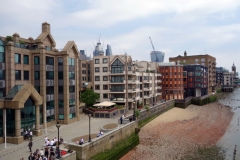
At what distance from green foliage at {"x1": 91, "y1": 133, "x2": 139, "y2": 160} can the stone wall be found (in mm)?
546

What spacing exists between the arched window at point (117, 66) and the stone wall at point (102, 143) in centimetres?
2611

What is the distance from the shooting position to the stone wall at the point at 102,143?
26.8 m

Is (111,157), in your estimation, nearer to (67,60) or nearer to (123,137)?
(123,137)

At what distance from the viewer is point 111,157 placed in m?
32.3

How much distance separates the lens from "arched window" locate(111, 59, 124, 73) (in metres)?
65.1

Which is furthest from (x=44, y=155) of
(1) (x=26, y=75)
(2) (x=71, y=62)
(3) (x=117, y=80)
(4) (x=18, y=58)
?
(3) (x=117, y=80)

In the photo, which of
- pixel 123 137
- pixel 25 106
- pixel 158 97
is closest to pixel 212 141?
pixel 123 137

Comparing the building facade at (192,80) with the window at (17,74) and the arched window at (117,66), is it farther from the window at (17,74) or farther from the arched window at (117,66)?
the window at (17,74)

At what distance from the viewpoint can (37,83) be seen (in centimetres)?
4100

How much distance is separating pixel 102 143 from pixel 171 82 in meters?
72.5

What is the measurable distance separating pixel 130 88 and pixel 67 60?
25.7m

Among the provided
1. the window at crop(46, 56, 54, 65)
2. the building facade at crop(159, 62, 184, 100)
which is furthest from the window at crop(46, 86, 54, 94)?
the building facade at crop(159, 62, 184, 100)

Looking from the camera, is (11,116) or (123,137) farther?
(123,137)

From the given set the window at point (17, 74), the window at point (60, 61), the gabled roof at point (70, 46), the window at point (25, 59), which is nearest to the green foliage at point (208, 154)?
the window at point (60, 61)
